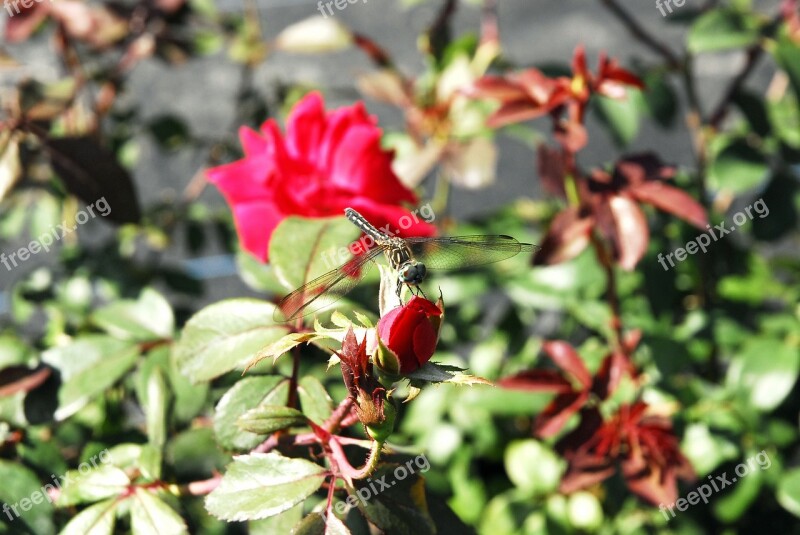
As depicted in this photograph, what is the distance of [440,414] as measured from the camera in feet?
4.02

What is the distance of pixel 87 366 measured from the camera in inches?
31.4

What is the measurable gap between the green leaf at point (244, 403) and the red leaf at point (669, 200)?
439 millimetres

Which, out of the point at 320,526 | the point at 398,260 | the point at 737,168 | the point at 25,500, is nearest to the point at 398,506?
the point at 320,526

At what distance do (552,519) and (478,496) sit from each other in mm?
117

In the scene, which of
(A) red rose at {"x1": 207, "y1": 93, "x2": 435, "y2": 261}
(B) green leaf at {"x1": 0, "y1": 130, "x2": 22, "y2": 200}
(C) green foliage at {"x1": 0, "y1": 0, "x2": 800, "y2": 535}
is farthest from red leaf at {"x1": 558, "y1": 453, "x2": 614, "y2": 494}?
(B) green leaf at {"x1": 0, "y1": 130, "x2": 22, "y2": 200}

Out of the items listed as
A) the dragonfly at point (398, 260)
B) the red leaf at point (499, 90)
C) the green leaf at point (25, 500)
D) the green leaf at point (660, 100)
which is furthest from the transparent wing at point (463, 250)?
the green leaf at point (660, 100)

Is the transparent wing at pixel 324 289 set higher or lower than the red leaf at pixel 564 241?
higher

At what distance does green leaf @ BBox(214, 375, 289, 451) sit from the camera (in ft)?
2.06

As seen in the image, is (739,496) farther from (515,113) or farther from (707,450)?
(515,113)

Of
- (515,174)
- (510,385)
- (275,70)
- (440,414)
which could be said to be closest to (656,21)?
(515,174)

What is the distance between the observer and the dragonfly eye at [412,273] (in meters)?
0.58

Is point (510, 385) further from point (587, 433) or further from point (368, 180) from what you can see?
point (368, 180)

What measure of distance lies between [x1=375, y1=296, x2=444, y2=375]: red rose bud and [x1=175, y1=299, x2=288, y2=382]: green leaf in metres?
0.21

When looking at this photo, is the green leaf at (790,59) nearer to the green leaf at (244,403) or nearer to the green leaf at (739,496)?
the green leaf at (739,496)
